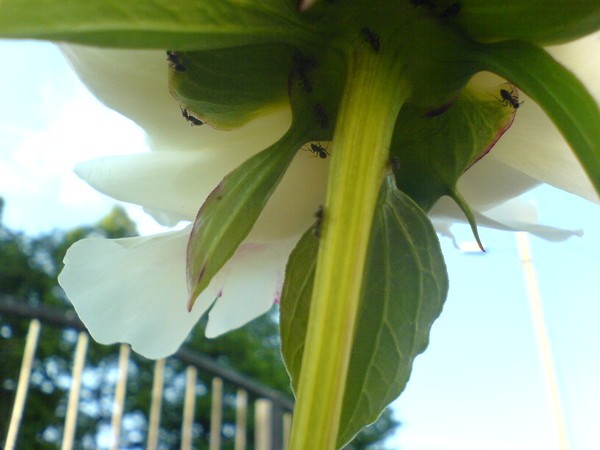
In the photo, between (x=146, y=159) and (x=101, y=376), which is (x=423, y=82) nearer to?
(x=146, y=159)

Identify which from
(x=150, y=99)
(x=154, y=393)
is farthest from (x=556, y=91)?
(x=154, y=393)

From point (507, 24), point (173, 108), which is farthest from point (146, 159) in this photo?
point (507, 24)

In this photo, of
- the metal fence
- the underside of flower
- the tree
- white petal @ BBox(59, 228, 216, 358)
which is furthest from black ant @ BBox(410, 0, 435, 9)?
the tree

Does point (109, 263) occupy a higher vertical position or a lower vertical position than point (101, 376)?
lower

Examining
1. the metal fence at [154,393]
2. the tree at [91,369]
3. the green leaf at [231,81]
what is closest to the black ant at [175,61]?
the green leaf at [231,81]

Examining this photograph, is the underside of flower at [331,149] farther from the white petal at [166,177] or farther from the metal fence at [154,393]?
the metal fence at [154,393]

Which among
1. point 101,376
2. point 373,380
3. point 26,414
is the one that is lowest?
point 373,380

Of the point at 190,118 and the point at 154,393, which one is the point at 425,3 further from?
the point at 154,393
